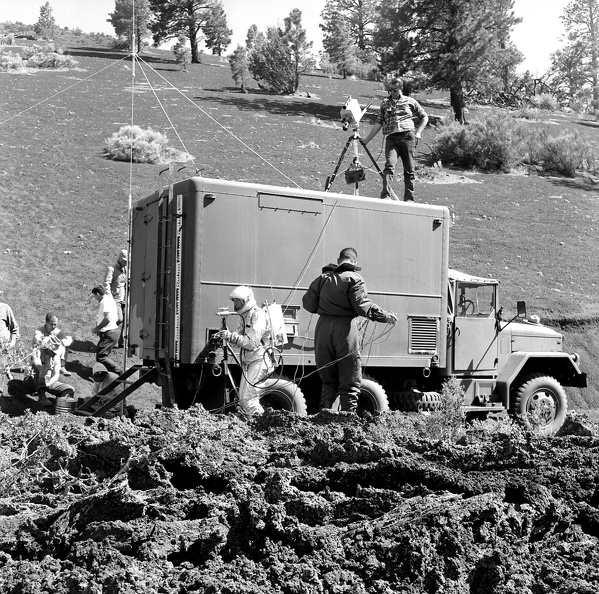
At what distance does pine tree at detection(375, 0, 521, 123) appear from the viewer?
119 feet

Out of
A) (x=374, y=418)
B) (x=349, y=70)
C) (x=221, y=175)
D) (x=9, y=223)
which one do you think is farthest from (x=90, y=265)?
(x=349, y=70)

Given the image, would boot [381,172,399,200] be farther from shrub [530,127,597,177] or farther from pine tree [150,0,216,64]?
pine tree [150,0,216,64]

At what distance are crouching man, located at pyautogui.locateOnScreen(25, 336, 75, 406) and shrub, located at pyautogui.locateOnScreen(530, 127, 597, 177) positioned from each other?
23.3 metres

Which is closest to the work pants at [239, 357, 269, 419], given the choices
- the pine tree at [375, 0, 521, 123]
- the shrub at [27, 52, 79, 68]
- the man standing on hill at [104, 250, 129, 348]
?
the man standing on hill at [104, 250, 129, 348]

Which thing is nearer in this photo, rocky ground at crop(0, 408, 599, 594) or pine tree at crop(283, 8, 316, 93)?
rocky ground at crop(0, 408, 599, 594)

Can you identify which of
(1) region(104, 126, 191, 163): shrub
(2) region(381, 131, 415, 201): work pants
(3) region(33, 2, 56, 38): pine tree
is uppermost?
(3) region(33, 2, 56, 38): pine tree

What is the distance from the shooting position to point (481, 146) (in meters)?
29.6

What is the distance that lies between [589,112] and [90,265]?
48.0 metres

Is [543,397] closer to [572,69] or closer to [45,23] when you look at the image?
[572,69]

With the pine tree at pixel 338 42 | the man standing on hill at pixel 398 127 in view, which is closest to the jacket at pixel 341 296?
the man standing on hill at pixel 398 127

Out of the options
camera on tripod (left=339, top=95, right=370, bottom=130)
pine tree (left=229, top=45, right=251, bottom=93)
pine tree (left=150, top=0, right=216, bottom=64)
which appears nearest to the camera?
camera on tripod (left=339, top=95, right=370, bottom=130)

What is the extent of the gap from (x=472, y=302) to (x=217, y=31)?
157ft

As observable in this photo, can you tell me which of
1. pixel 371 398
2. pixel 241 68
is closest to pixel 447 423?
pixel 371 398

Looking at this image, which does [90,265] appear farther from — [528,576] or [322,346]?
[528,576]
